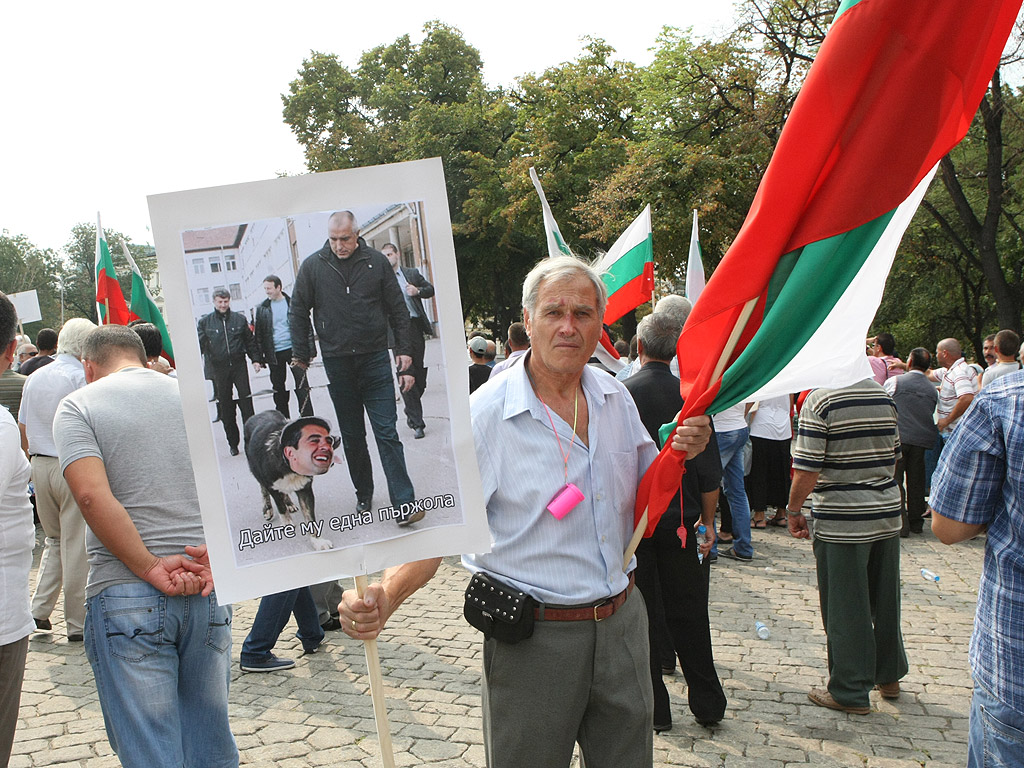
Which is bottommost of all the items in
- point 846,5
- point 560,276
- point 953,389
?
point 953,389

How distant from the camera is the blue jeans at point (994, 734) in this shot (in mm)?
2508

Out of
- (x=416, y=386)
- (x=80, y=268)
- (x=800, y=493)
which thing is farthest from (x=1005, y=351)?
(x=80, y=268)

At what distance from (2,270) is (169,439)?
80729mm

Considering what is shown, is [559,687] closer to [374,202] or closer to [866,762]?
[374,202]

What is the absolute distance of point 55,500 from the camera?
677 cm

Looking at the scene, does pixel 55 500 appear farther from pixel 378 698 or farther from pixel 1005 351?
pixel 1005 351

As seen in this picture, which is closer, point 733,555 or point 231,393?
point 231,393

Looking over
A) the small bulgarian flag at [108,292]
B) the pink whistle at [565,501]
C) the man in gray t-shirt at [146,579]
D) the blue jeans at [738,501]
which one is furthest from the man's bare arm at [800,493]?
the small bulgarian flag at [108,292]

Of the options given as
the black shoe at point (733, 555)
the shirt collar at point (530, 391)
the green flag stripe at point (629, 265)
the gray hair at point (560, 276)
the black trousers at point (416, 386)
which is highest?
the green flag stripe at point (629, 265)

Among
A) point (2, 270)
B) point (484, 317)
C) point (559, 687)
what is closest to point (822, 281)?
point (559, 687)

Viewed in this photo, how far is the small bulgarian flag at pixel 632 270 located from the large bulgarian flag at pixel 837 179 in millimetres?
5811

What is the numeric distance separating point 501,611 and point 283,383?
107 centimetres

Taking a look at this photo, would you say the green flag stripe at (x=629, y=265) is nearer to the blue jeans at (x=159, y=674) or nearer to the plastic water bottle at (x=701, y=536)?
the plastic water bottle at (x=701, y=536)

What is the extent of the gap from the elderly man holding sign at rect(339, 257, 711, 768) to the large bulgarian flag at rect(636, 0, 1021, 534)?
0.22 meters
